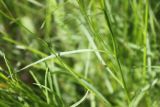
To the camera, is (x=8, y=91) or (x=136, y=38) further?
(x=136, y=38)

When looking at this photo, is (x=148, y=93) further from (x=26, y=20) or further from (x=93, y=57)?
(x=26, y=20)

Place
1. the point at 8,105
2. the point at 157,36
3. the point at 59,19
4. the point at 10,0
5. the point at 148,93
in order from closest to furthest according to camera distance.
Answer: the point at 8,105
the point at 148,93
the point at 59,19
the point at 157,36
the point at 10,0

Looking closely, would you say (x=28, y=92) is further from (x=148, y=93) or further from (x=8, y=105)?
(x=148, y=93)

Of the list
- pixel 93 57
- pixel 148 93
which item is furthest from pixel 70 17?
pixel 148 93

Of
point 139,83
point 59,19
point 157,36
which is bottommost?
point 139,83

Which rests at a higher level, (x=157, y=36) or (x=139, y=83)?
(x=157, y=36)

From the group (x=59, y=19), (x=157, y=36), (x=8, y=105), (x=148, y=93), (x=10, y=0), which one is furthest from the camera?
(x=10, y=0)

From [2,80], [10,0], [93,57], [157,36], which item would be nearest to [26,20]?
[10,0]
